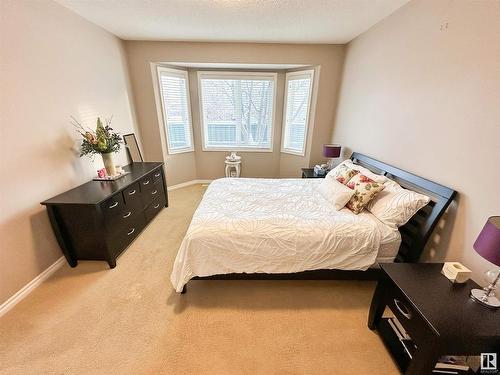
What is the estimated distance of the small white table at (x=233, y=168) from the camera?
168 inches

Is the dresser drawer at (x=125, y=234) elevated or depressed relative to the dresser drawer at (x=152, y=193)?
depressed

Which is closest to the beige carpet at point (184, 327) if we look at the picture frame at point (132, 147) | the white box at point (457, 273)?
the white box at point (457, 273)

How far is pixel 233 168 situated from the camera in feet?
14.8

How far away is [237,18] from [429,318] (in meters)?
3.35

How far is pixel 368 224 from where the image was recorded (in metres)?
1.81

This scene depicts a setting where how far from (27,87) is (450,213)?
383cm

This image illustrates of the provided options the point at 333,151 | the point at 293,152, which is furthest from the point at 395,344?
the point at 293,152

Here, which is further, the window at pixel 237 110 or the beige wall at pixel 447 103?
the window at pixel 237 110

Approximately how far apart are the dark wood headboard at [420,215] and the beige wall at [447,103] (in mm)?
77

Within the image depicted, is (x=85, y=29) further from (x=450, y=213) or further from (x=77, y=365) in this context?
(x=450, y=213)

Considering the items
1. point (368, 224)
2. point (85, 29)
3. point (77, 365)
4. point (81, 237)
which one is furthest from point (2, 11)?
point (368, 224)

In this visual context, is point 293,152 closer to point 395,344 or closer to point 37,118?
point 395,344

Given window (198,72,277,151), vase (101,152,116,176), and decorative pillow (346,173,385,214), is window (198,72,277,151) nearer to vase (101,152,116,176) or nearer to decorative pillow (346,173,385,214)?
vase (101,152,116,176)

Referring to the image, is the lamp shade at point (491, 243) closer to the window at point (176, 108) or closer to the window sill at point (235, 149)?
the window sill at point (235, 149)
